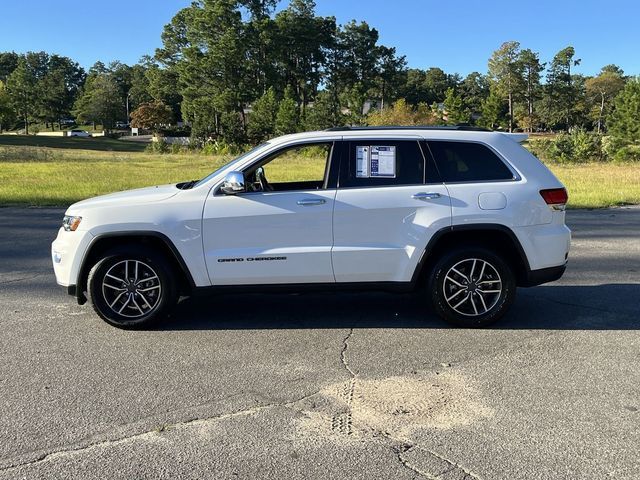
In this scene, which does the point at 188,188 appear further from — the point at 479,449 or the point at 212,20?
the point at 212,20

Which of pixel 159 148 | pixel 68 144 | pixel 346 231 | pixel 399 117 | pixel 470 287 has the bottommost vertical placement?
pixel 470 287

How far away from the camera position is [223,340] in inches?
195

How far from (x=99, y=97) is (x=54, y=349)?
115 meters

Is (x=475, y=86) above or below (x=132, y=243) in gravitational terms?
above

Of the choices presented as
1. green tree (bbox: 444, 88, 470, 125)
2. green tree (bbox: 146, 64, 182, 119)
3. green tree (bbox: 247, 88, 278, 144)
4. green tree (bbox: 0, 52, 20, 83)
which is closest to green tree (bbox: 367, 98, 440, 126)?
green tree (bbox: 444, 88, 470, 125)

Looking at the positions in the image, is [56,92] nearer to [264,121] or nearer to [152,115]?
[152,115]

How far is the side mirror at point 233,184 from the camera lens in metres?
4.90

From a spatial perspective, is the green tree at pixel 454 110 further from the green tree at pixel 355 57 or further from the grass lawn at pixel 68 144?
the grass lawn at pixel 68 144

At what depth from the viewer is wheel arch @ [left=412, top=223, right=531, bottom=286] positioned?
5098 millimetres

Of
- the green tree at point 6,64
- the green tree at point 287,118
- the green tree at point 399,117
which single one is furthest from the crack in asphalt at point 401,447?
the green tree at point 6,64

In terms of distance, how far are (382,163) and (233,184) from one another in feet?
4.46

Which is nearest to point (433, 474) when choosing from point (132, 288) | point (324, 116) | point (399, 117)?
point (132, 288)

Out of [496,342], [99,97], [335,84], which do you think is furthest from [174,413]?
[99,97]

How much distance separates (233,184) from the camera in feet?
16.2
